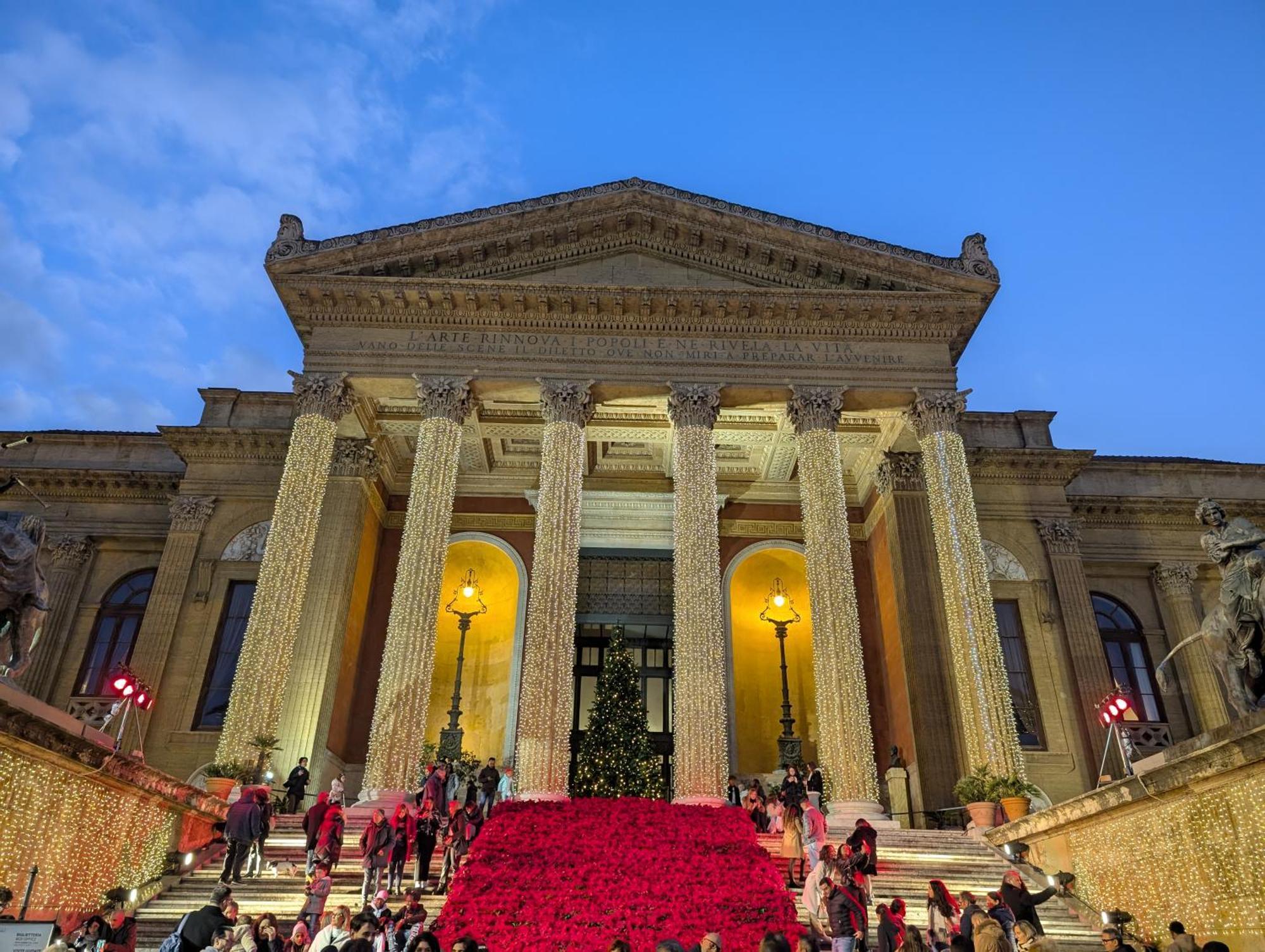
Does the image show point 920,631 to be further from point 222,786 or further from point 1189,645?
point 222,786

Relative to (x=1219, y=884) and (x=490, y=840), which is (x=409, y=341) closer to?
(x=490, y=840)

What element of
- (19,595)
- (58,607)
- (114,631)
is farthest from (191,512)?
(19,595)

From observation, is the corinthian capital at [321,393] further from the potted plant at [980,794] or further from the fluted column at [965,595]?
the potted plant at [980,794]

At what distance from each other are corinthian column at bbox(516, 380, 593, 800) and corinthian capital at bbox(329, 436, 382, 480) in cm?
500

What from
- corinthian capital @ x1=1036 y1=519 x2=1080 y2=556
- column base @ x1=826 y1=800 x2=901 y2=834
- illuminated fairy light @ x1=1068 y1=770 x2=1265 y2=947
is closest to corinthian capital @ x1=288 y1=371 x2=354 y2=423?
column base @ x1=826 y1=800 x2=901 y2=834

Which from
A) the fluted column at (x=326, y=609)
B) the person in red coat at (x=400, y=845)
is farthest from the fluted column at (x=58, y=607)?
the person in red coat at (x=400, y=845)

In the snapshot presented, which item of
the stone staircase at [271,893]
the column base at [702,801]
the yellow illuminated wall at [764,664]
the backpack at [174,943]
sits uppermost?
the yellow illuminated wall at [764,664]

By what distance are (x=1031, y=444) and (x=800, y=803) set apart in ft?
47.7

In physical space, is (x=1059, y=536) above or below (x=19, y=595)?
above

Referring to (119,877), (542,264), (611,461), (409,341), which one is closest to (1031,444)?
(611,461)

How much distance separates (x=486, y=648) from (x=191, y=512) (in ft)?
27.5

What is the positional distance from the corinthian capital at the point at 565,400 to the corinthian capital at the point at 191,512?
9.75 m

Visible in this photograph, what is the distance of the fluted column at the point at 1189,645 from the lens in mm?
22484

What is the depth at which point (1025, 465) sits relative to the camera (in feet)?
77.2
